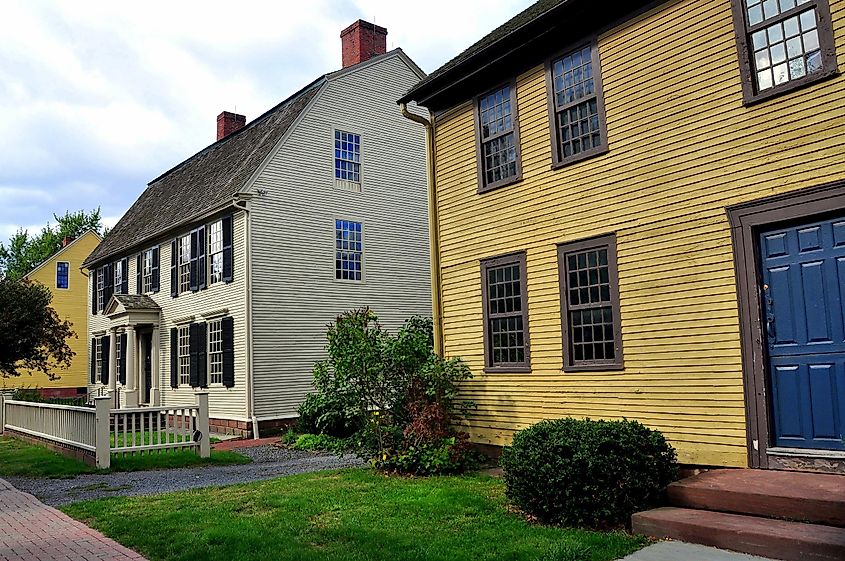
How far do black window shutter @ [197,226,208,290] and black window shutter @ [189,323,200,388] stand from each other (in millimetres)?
1170

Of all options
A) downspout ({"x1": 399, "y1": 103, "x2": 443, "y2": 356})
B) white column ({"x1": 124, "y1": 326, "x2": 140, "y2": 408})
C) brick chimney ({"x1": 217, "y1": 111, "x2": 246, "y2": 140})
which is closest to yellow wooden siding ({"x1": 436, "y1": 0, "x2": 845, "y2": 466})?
downspout ({"x1": 399, "y1": 103, "x2": 443, "y2": 356})

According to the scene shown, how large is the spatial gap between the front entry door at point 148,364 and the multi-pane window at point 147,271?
156 cm

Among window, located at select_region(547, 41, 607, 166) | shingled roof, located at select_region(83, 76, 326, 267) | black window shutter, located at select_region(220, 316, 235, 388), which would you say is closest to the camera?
window, located at select_region(547, 41, 607, 166)

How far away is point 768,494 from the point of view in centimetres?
606

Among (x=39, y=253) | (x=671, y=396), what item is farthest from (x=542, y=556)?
(x=39, y=253)

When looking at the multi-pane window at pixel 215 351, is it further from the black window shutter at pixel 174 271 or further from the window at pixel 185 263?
the black window shutter at pixel 174 271

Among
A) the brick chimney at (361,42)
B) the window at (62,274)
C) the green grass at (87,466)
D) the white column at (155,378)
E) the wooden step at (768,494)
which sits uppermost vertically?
the brick chimney at (361,42)

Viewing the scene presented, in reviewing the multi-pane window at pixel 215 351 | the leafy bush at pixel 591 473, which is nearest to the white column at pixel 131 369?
the multi-pane window at pixel 215 351

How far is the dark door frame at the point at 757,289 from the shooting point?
6.94m

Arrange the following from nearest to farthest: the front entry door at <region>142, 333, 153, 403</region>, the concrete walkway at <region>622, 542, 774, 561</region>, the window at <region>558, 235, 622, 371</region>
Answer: the concrete walkway at <region>622, 542, 774, 561</region>
the window at <region>558, 235, 622, 371</region>
the front entry door at <region>142, 333, 153, 403</region>

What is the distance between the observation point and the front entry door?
22.3 meters

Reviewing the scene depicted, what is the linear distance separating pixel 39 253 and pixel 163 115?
4005cm

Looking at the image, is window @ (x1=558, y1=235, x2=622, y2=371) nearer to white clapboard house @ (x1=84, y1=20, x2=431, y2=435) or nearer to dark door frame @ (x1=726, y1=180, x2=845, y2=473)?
dark door frame @ (x1=726, y1=180, x2=845, y2=473)

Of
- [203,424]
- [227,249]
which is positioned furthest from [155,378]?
[203,424]
